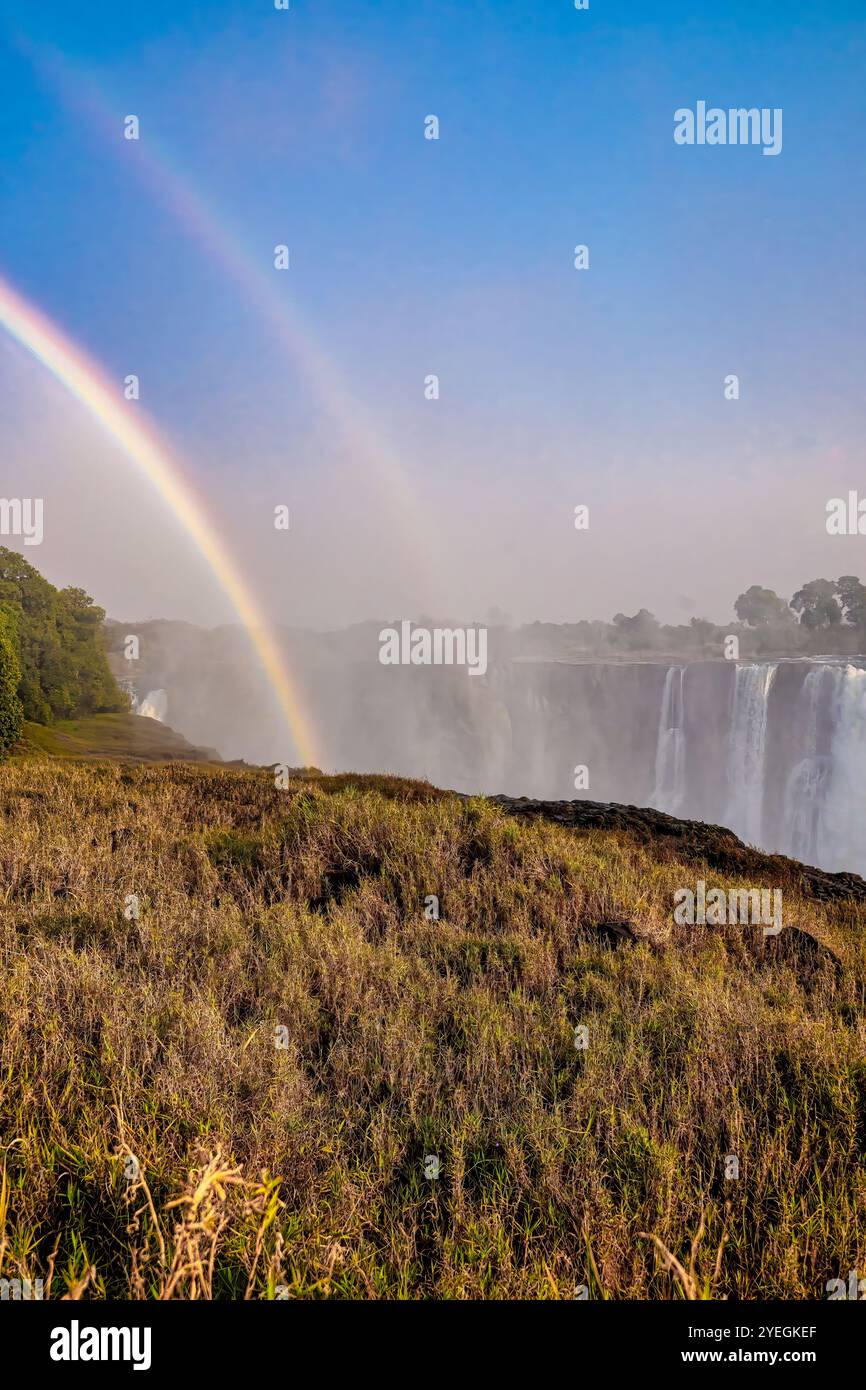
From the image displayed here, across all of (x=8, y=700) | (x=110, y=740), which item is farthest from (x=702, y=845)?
(x=110, y=740)

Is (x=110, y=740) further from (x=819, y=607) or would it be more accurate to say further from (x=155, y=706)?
(x=819, y=607)

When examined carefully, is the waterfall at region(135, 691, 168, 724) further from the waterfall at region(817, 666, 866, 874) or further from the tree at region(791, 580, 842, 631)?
the tree at region(791, 580, 842, 631)

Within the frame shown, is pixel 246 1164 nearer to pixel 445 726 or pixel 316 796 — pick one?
pixel 316 796

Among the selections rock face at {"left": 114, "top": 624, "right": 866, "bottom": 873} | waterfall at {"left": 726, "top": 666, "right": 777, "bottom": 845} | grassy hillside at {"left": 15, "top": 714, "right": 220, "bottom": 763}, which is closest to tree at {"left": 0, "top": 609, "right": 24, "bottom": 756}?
grassy hillside at {"left": 15, "top": 714, "right": 220, "bottom": 763}

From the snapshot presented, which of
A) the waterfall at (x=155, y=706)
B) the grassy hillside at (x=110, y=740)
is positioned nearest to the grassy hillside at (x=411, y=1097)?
the grassy hillside at (x=110, y=740)
